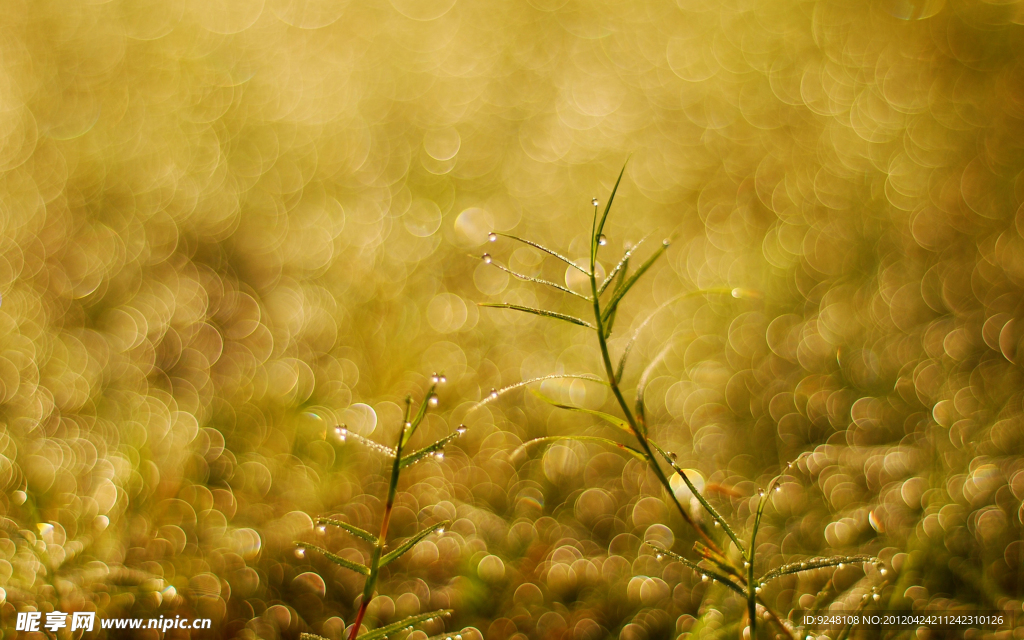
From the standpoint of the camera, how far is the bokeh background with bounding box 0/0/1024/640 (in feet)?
3.89

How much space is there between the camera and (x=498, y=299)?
225cm

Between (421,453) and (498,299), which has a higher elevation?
(498,299)

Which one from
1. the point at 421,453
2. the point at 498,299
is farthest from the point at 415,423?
the point at 498,299

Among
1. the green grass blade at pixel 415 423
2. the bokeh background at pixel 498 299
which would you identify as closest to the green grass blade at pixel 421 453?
the green grass blade at pixel 415 423

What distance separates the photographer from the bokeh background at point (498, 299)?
3.89 ft

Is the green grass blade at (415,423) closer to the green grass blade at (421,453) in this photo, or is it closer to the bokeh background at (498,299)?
the green grass blade at (421,453)

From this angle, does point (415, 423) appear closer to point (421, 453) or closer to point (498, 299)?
point (421, 453)

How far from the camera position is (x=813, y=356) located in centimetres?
176

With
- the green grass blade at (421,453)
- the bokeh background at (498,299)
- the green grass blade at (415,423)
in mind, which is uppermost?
the bokeh background at (498,299)

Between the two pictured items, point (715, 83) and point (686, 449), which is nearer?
point (686, 449)

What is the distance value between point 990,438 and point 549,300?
127 cm

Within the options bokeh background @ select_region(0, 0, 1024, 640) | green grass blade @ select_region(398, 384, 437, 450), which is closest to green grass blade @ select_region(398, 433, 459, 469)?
green grass blade @ select_region(398, 384, 437, 450)

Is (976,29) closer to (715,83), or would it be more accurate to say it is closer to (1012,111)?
(1012,111)

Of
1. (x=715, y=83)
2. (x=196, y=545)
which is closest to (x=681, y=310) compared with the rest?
(x=196, y=545)
